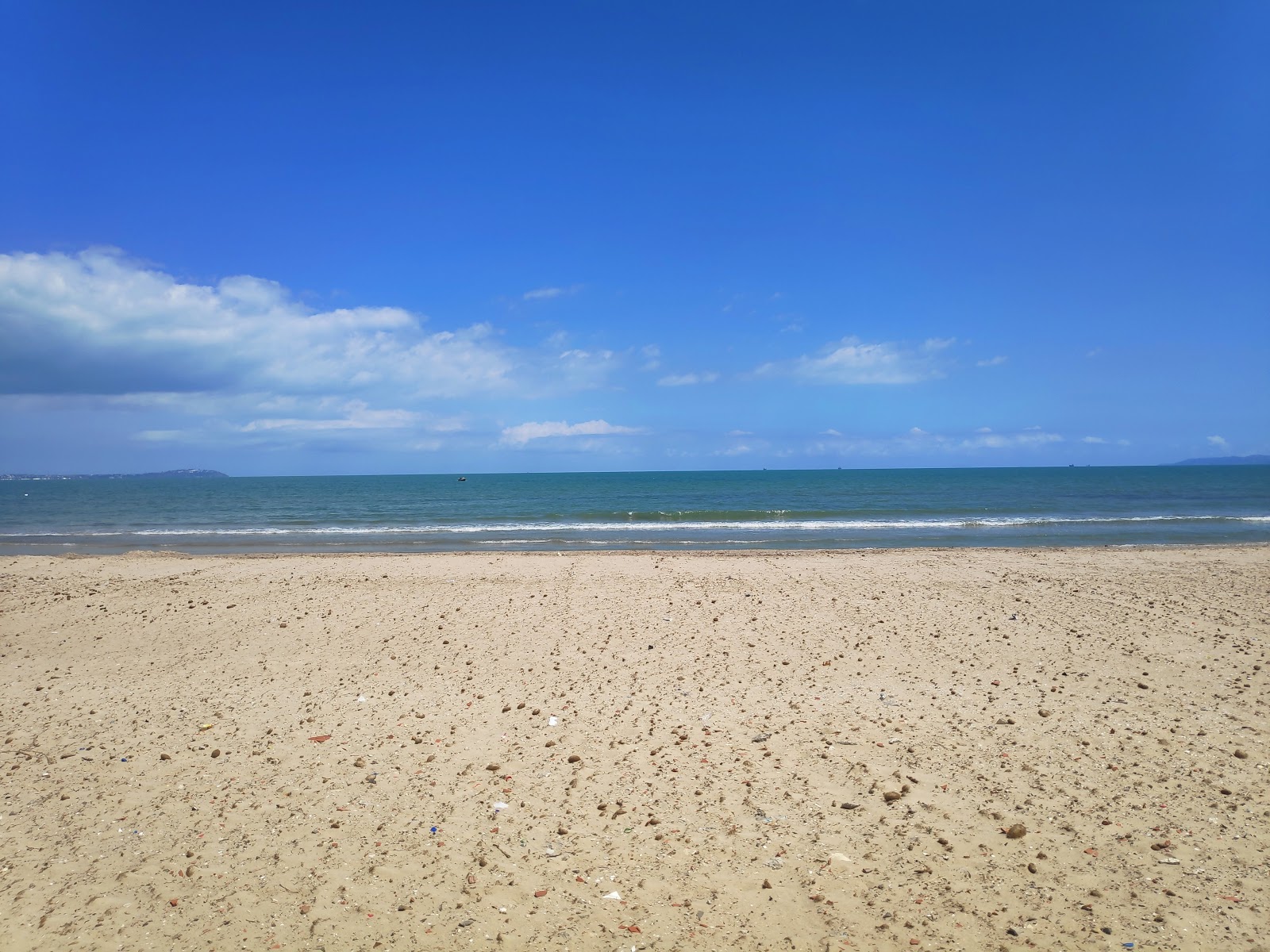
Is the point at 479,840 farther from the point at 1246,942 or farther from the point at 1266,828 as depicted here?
the point at 1266,828

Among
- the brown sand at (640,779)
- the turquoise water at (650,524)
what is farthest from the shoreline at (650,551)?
the brown sand at (640,779)

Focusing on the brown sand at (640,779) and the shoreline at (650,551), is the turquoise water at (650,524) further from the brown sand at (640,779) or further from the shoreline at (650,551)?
the brown sand at (640,779)

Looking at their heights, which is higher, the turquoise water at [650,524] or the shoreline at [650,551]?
the turquoise water at [650,524]

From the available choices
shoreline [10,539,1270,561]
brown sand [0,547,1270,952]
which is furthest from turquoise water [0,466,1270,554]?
brown sand [0,547,1270,952]

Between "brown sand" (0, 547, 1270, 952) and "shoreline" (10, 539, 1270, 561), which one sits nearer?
"brown sand" (0, 547, 1270, 952)

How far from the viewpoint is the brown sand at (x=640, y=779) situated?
4.08 m

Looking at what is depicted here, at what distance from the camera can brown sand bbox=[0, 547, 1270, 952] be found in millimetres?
4078

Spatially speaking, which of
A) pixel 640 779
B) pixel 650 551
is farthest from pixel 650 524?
pixel 640 779

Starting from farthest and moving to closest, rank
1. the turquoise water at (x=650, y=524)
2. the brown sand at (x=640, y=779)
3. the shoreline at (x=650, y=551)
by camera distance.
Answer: the turquoise water at (x=650, y=524), the shoreline at (x=650, y=551), the brown sand at (x=640, y=779)

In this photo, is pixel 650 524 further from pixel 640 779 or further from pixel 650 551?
pixel 640 779

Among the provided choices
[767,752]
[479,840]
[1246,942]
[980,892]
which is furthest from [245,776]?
[1246,942]

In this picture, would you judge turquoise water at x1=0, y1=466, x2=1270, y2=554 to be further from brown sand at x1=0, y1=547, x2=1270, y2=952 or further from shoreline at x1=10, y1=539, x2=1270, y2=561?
brown sand at x1=0, y1=547, x2=1270, y2=952

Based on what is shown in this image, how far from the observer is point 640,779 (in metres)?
5.59

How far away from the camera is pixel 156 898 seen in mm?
4316
